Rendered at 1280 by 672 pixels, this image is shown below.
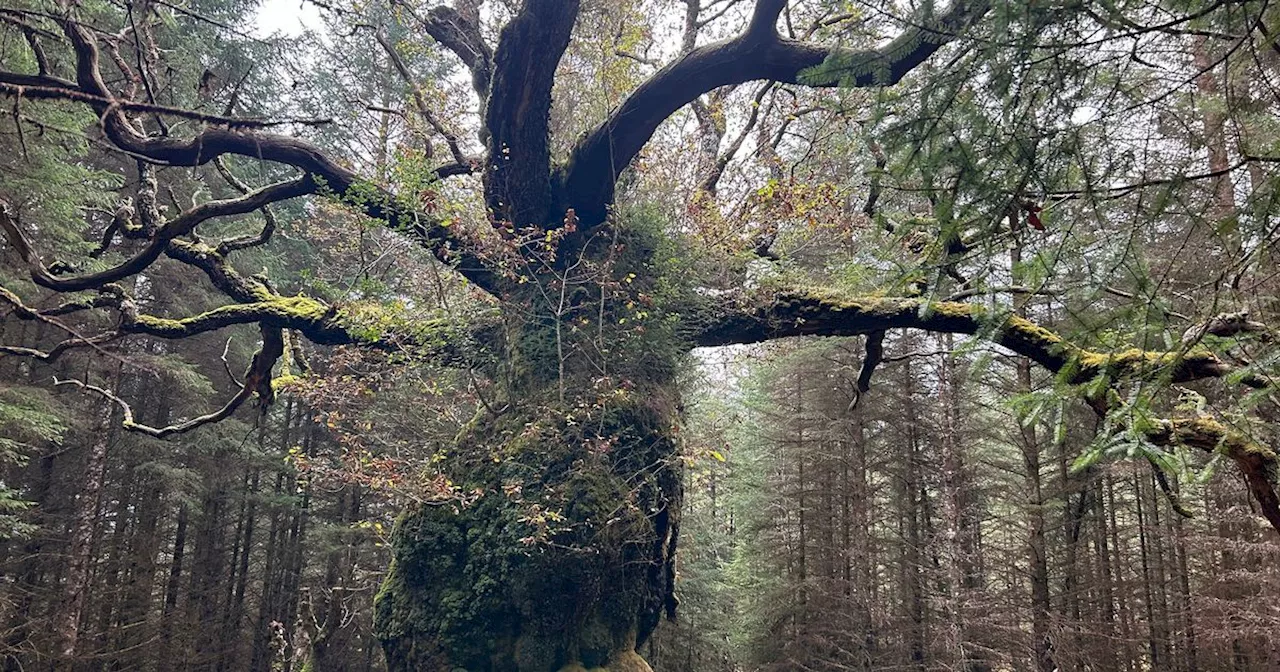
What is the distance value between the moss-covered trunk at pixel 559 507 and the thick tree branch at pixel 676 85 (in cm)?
55

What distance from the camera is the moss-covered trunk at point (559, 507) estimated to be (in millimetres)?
4934

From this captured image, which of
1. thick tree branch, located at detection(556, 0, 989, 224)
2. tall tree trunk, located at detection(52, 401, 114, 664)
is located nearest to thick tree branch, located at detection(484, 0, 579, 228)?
thick tree branch, located at detection(556, 0, 989, 224)

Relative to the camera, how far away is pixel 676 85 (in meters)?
5.18

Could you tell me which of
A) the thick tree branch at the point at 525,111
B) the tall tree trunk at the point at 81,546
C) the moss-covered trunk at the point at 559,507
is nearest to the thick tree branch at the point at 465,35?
the thick tree branch at the point at 525,111

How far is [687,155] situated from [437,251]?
3010 mm

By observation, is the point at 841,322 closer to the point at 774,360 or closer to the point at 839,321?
the point at 839,321

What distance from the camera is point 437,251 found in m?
5.93

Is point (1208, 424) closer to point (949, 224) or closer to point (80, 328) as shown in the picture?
point (949, 224)

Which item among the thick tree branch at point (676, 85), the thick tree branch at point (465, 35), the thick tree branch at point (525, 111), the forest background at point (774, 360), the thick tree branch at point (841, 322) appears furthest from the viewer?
the thick tree branch at point (465, 35)

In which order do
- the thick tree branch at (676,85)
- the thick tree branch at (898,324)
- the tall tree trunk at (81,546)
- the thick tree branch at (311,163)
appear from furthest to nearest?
the tall tree trunk at (81,546) < the thick tree branch at (311,163) < the thick tree branch at (676,85) < the thick tree branch at (898,324)

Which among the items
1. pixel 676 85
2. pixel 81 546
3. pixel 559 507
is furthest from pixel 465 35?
pixel 81 546

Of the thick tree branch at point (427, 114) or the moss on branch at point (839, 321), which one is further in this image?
the thick tree branch at point (427, 114)

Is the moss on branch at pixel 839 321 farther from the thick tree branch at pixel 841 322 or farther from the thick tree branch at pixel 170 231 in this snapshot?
the thick tree branch at pixel 170 231

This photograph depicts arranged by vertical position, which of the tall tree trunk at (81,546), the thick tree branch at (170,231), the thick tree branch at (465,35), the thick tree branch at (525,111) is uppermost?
the thick tree branch at (465,35)
